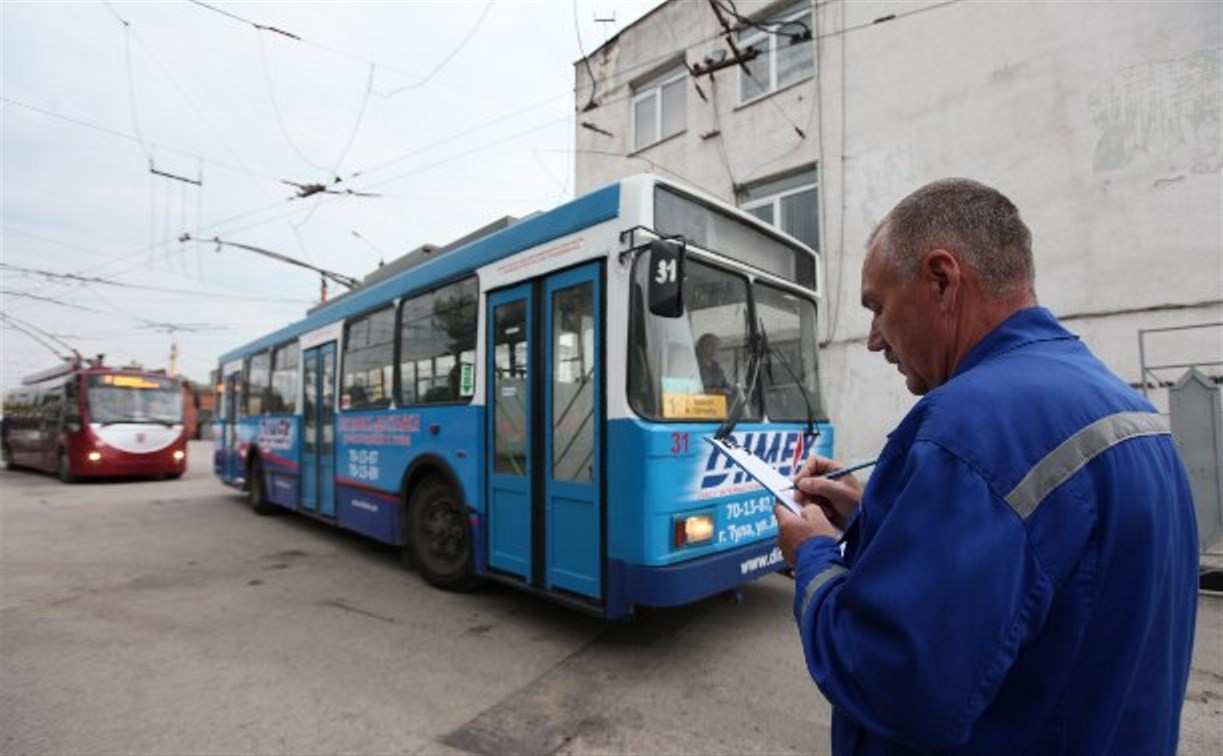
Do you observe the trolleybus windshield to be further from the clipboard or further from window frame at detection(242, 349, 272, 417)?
the clipboard

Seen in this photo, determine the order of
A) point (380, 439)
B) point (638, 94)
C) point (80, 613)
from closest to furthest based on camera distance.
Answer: point (80, 613) → point (380, 439) → point (638, 94)

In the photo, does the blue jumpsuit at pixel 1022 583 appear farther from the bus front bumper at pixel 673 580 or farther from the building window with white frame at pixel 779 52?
the building window with white frame at pixel 779 52

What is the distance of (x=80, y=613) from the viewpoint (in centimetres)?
563

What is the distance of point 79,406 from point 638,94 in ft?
50.2

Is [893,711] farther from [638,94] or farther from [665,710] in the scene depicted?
[638,94]

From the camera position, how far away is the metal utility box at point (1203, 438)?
673cm

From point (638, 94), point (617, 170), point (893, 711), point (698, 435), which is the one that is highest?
point (638, 94)

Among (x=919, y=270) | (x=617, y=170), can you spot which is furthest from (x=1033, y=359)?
(x=617, y=170)

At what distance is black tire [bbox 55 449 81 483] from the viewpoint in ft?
56.2

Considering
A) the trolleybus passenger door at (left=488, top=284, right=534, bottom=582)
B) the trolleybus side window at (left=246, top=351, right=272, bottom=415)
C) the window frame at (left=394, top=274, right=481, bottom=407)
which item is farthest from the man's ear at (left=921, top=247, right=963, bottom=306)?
the trolleybus side window at (left=246, top=351, right=272, bottom=415)

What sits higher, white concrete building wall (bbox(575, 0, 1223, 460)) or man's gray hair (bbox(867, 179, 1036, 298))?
white concrete building wall (bbox(575, 0, 1223, 460))

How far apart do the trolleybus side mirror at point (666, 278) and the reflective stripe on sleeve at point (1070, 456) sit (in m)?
3.01

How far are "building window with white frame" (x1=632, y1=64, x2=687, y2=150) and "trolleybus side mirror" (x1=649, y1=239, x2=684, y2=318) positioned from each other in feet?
34.3

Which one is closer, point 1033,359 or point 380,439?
point 1033,359
